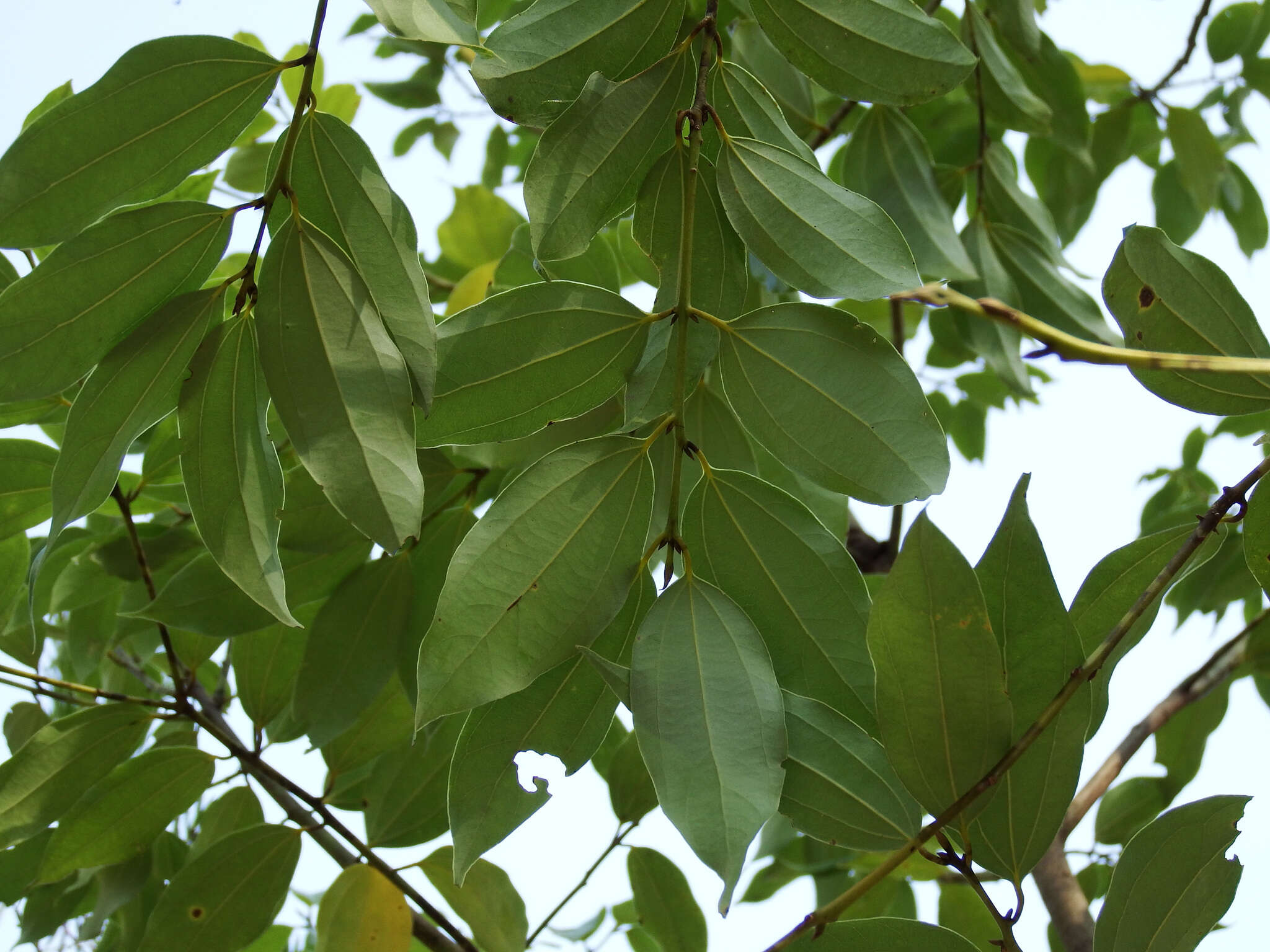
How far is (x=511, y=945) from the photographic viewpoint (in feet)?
1.78

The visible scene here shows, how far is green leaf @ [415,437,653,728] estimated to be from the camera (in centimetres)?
32

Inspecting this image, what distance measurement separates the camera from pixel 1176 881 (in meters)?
0.35

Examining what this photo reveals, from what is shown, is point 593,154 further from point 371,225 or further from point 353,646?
point 353,646

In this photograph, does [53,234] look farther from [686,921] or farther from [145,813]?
[686,921]

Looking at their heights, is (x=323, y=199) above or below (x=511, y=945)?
above

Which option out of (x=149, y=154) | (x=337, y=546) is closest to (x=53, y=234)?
(x=149, y=154)

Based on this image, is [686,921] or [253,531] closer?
[253,531]

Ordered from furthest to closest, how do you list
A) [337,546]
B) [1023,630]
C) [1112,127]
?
[1112,127], [337,546], [1023,630]

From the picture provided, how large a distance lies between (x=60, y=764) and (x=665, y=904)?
0.34 meters

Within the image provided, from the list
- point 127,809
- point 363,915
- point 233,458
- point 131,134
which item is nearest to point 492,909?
point 363,915

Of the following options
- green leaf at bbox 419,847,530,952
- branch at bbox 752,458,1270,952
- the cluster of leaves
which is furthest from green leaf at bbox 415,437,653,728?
green leaf at bbox 419,847,530,952

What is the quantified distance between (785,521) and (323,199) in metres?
0.20

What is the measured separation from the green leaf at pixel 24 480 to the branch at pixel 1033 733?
1.41 feet

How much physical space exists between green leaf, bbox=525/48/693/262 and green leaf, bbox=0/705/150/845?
0.37 meters
